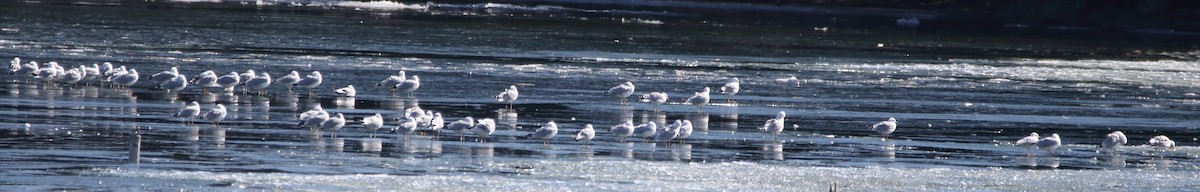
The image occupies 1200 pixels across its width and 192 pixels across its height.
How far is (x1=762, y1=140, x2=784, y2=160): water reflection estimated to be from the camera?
19.3 meters

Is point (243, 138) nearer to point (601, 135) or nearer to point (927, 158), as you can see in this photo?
point (601, 135)

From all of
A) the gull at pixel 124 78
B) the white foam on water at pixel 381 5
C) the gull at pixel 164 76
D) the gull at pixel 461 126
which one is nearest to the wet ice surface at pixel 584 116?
the gull at pixel 461 126

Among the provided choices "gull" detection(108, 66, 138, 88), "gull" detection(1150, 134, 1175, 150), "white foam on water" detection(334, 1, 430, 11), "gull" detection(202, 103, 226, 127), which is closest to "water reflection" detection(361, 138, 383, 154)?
"gull" detection(202, 103, 226, 127)

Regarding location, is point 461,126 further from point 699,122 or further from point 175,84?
point 175,84

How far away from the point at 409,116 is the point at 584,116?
3.42 m

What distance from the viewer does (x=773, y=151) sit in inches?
781

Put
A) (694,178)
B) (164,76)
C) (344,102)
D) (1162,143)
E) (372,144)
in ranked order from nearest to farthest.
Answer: (694,178)
(372,144)
(1162,143)
(344,102)
(164,76)

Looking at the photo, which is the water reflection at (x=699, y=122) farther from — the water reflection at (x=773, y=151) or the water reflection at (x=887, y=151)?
the water reflection at (x=887, y=151)

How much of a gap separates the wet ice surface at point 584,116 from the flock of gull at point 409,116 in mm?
157

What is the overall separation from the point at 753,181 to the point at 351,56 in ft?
59.1

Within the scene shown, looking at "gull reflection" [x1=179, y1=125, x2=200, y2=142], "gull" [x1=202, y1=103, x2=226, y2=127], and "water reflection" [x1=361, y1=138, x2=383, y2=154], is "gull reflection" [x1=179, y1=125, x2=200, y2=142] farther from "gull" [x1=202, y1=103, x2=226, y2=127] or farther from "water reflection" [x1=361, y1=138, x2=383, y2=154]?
"water reflection" [x1=361, y1=138, x2=383, y2=154]

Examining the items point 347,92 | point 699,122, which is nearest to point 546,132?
point 699,122

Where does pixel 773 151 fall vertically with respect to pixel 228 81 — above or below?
below

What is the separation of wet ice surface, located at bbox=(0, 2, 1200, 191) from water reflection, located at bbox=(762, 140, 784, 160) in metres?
0.08
